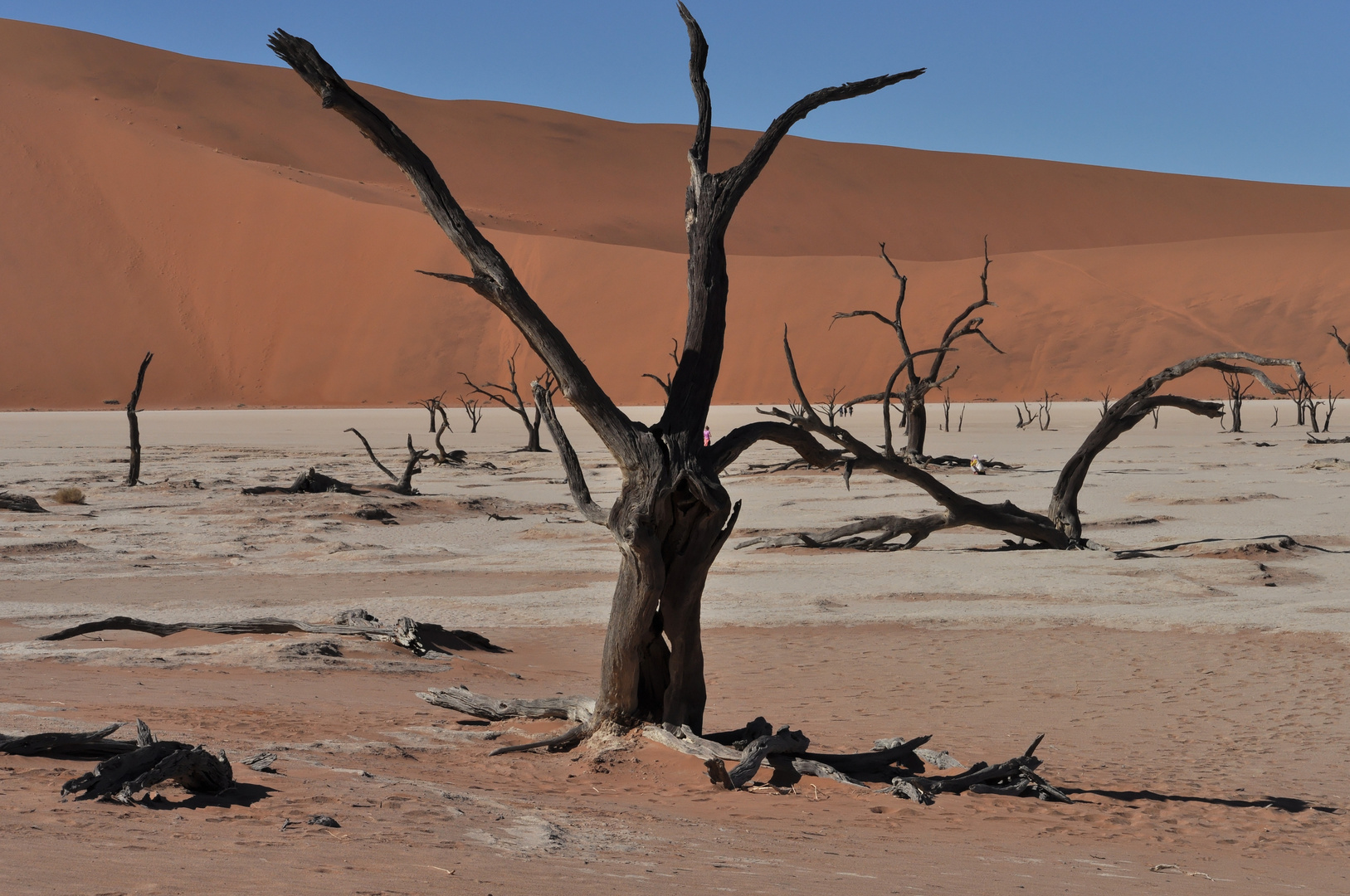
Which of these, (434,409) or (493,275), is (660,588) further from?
(434,409)

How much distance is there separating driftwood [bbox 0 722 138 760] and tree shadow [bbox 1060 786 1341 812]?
3842 millimetres

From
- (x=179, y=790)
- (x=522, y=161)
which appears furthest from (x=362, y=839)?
(x=522, y=161)

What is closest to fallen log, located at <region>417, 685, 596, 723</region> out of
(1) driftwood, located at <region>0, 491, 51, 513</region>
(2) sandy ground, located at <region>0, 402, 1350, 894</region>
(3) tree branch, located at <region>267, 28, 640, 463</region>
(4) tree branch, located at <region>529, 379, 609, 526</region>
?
(2) sandy ground, located at <region>0, 402, 1350, 894</region>

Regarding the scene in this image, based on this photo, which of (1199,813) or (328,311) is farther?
(328,311)

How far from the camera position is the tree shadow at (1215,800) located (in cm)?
525

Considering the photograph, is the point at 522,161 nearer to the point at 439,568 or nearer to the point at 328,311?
the point at 328,311

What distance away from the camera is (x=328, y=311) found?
7488 cm

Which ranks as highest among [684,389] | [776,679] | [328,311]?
[328,311]

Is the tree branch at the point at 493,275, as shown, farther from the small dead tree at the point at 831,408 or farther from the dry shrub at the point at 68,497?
the dry shrub at the point at 68,497

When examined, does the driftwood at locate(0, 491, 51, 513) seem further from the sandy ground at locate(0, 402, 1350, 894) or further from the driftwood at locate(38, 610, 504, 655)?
the driftwood at locate(38, 610, 504, 655)

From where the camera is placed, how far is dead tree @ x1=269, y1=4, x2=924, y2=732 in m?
5.24

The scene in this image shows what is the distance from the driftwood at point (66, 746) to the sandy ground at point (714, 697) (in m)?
0.07

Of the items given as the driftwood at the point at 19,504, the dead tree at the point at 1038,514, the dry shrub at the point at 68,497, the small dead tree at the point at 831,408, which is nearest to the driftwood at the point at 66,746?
the dead tree at the point at 1038,514

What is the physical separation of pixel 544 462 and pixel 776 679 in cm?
2171
